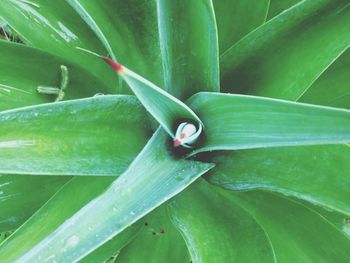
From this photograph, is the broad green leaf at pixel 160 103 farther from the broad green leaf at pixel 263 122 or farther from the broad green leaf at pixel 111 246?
the broad green leaf at pixel 111 246

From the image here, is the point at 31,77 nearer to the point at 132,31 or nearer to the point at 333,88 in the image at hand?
the point at 132,31

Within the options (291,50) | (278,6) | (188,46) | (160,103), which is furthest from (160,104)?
(278,6)

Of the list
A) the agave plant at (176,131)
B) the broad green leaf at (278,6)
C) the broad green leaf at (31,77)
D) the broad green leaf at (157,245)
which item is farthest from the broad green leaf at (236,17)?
the broad green leaf at (157,245)

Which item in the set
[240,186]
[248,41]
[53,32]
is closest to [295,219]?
[240,186]

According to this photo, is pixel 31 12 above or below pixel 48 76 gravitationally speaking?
above

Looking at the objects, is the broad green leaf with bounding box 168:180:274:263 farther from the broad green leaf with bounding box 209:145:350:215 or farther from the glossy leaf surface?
A: the glossy leaf surface

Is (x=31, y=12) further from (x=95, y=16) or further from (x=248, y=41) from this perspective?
(x=248, y=41)
